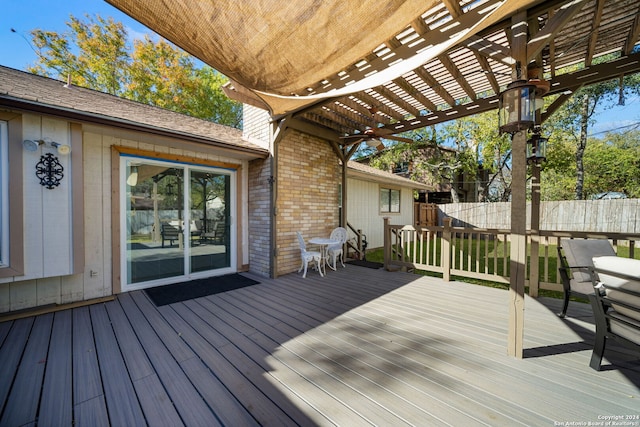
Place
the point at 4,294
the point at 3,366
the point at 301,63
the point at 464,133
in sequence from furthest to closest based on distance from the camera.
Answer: the point at 464,133, the point at 4,294, the point at 301,63, the point at 3,366

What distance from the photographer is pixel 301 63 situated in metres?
2.54

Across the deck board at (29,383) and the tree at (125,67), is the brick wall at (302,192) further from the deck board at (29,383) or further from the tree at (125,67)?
the tree at (125,67)

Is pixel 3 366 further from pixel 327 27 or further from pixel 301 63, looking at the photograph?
pixel 327 27

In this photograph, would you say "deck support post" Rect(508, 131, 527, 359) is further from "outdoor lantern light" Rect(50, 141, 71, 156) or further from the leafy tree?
the leafy tree

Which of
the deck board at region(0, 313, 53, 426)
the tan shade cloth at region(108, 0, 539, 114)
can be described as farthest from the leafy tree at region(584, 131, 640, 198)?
the deck board at region(0, 313, 53, 426)

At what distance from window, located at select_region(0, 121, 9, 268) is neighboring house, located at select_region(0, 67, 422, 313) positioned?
0.5 inches

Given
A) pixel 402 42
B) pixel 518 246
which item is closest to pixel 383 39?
pixel 402 42

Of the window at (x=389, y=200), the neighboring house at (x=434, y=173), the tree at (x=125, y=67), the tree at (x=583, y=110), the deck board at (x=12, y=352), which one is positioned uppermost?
the tree at (x=125, y=67)

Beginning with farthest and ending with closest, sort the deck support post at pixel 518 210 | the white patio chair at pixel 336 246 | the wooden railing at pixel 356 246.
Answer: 1. the wooden railing at pixel 356 246
2. the white patio chair at pixel 336 246
3. the deck support post at pixel 518 210

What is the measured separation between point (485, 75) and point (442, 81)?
0.63 meters

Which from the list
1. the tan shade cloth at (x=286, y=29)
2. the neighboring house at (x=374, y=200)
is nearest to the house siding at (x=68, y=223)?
the tan shade cloth at (x=286, y=29)

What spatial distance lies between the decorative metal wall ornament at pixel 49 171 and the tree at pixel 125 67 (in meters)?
11.6

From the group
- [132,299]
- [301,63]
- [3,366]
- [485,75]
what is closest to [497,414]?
[301,63]

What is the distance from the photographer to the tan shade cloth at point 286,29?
6.02ft
